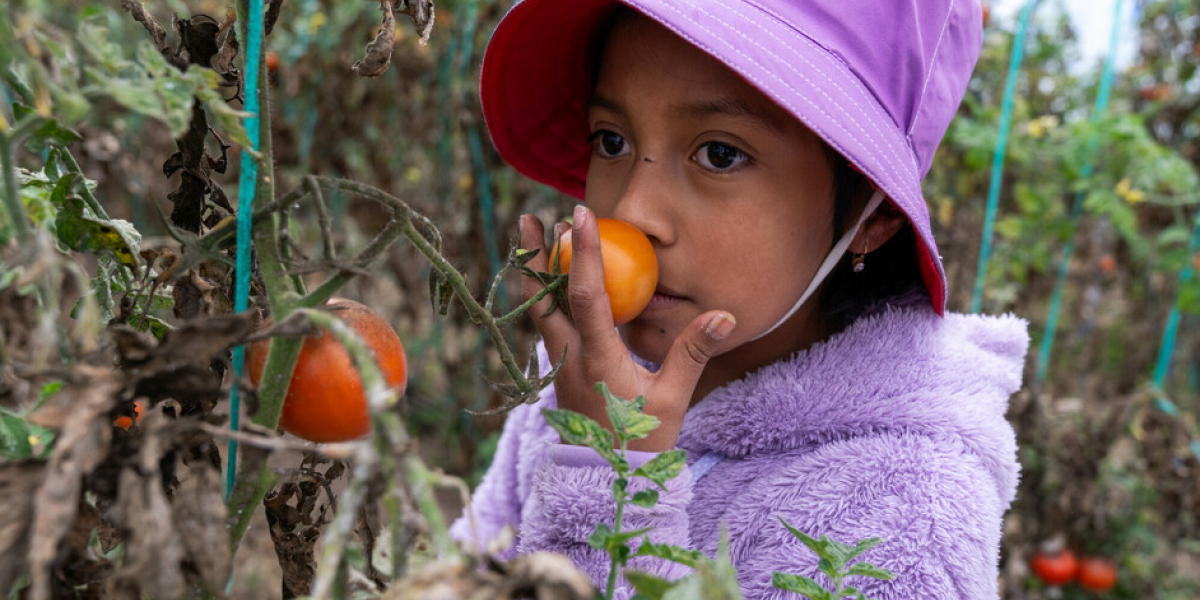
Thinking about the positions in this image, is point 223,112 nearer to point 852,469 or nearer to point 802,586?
point 802,586

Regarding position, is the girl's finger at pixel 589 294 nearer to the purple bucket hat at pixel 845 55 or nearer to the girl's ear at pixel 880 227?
the purple bucket hat at pixel 845 55

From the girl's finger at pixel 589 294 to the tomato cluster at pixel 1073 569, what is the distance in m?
2.30

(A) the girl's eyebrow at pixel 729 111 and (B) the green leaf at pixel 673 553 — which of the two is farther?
(A) the girl's eyebrow at pixel 729 111

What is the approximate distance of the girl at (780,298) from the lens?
3.21ft

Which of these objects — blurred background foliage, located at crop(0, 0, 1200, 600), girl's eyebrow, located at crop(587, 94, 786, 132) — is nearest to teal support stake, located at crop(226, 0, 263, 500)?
girl's eyebrow, located at crop(587, 94, 786, 132)

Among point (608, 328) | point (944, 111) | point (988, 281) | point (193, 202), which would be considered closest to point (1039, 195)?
point (988, 281)

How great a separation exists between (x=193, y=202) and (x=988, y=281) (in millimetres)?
Result: 2762

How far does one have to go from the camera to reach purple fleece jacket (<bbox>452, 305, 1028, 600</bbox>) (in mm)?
970

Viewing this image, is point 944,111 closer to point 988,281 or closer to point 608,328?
point 608,328

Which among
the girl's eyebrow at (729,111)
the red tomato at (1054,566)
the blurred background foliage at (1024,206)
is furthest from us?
the red tomato at (1054,566)

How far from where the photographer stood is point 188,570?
0.46m

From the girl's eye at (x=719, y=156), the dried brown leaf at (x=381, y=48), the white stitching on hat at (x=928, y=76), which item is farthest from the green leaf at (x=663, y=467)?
the white stitching on hat at (x=928, y=76)

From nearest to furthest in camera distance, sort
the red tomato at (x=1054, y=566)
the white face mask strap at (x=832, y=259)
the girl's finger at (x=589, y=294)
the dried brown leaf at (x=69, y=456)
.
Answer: the dried brown leaf at (x=69, y=456) → the girl's finger at (x=589, y=294) → the white face mask strap at (x=832, y=259) → the red tomato at (x=1054, y=566)

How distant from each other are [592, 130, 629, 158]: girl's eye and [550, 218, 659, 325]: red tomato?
19 centimetres
